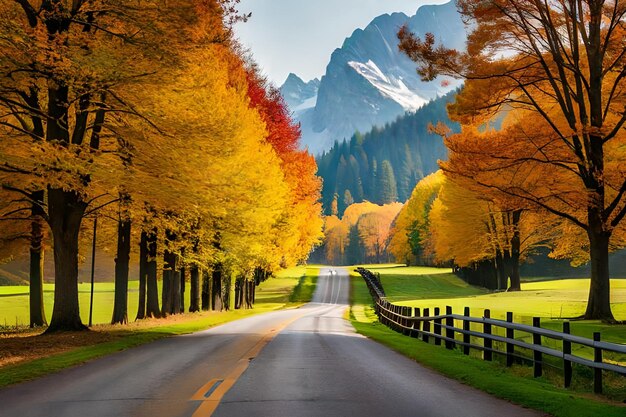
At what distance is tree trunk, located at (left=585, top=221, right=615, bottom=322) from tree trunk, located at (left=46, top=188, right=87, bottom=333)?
18.2m

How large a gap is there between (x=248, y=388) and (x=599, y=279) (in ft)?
60.6

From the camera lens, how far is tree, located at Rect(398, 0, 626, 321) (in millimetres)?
22859

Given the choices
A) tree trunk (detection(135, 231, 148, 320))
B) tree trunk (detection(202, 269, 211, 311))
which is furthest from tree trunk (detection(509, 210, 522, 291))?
tree trunk (detection(135, 231, 148, 320))

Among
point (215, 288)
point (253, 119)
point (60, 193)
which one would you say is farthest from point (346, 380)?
point (215, 288)

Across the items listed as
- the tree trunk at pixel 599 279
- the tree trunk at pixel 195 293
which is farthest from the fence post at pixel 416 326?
the tree trunk at pixel 195 293

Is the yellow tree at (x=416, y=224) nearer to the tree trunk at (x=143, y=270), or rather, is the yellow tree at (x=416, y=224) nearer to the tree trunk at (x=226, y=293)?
the tree trunk at (x=226, y=293)

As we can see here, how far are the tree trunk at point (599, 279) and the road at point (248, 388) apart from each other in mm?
11988

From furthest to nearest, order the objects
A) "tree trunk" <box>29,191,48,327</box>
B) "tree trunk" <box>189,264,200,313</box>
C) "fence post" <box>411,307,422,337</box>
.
→ "tree trunk" <box>189,264,200,313</box>, "tree trunk" <box>29,191,48,327</box>, "fence post" <box>411,307,422,337</box>

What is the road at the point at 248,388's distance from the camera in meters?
7.61

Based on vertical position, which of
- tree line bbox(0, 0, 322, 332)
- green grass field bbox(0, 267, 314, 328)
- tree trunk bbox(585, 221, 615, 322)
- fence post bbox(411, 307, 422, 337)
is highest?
tree line bbox(0, 0, 322, 332)

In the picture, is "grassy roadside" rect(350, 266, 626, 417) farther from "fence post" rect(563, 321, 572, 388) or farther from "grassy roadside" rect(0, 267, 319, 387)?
"grassy roadside" rect(0, 267, 319, 387)

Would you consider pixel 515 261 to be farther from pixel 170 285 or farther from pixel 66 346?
pixel 66 346

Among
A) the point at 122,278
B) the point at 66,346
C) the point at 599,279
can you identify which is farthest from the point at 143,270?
the point at 599,279

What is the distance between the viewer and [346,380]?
1005 centimetres
